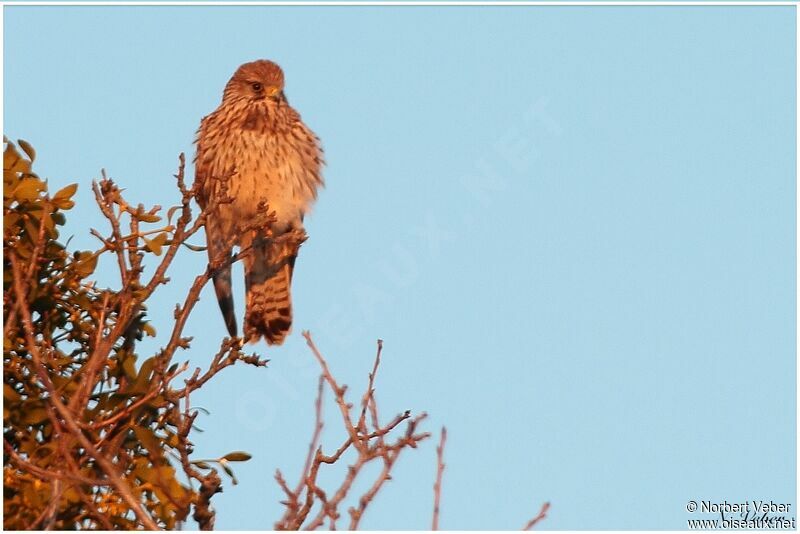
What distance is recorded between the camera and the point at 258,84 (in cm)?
664

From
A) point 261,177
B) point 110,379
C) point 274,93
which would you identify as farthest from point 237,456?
point 274,93

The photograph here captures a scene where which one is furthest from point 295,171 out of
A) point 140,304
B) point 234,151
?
point 140,304

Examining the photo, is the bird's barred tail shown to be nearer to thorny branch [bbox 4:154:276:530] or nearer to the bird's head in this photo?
the bird's head

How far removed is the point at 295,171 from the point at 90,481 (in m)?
3.72

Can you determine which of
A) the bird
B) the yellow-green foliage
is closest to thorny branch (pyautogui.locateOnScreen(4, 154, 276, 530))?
the yellow-green foliage

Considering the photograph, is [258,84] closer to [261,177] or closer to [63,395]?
[261,177]

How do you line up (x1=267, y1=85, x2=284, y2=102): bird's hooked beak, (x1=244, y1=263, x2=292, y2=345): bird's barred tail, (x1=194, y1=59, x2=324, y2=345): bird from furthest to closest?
(x1=267, y1=85, x2=284, y2=102): bird's hooked beak
(x1=244, y1=263, x2=292, y2=345): bird's barred tail
(x1=194, y1=59, x2=324, y2=345): bird

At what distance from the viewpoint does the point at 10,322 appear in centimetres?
329

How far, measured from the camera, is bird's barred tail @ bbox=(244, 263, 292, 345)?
639 centimetres

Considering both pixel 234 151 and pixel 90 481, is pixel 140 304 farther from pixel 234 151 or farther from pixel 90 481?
pixel 234 151

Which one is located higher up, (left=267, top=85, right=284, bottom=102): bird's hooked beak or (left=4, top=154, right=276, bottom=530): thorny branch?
(left=267, top=85, right=284, bottom=102): bird's hooked beak

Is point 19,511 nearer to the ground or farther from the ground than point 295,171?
nearer to the ground

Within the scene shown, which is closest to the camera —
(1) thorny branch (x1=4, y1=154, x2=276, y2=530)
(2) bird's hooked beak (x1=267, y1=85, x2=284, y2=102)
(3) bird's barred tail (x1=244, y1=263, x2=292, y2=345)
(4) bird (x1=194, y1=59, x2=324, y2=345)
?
(1) thorny branch (x1=4, y1=154, x2=276, y2=530)

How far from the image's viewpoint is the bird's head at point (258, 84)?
6609 mm
